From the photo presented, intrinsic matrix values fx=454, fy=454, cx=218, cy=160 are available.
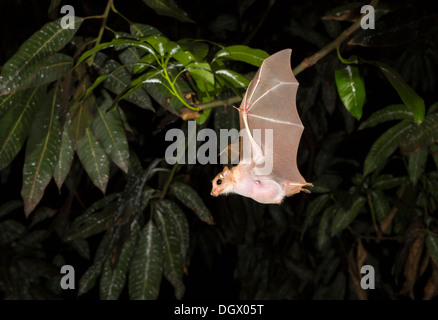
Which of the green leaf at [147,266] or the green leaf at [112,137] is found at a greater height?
the green leaf at [112,137]

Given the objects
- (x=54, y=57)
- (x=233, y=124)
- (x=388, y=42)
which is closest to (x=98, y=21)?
(x=54, y=57)

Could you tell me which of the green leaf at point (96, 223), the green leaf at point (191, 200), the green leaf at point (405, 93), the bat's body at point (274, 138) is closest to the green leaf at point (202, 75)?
the bat's body at point (274, 138)

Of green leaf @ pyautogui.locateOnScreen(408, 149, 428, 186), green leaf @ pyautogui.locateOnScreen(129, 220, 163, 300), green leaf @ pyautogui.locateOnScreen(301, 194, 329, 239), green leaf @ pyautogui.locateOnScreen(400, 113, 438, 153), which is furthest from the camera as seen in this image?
green leaf @ pyautogui.locateOnScreen(301, 194, 329, 239)

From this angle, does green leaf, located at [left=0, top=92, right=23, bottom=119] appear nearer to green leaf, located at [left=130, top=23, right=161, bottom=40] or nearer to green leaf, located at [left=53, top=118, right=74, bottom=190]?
green leaf, located at [left=53, top=118, right=74, bottom=190]

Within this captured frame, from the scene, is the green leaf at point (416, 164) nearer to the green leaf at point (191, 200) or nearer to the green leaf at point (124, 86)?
the green leaf at point (191, 200)

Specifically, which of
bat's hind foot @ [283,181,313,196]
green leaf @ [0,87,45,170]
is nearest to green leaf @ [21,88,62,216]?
green leaf @ [0,87,45,170]
